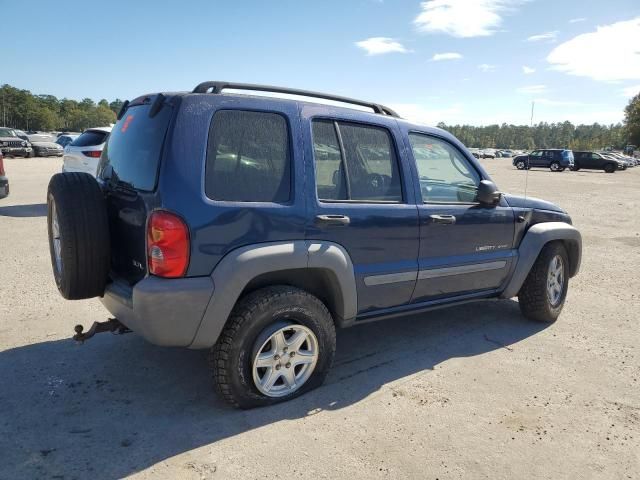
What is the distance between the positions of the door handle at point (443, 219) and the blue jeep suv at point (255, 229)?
0.04ft

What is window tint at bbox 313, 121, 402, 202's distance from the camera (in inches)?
129

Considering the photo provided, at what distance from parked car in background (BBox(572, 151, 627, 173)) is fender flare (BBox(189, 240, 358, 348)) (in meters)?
42.3

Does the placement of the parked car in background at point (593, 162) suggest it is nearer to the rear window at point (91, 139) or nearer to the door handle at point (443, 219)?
the rear window at point (91, 139)

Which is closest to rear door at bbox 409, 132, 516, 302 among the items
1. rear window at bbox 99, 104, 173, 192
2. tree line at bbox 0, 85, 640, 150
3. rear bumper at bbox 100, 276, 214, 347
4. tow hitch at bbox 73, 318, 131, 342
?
rear bumper at bbox 100, 276, 214, 347

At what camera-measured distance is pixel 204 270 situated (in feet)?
9.08

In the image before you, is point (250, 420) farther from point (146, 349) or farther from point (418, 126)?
point (418, 126)

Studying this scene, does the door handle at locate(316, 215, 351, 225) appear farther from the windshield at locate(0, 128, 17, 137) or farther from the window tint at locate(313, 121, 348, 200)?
the windshield at locate(0, 128, 17, 137)

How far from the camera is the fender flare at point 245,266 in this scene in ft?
9.14

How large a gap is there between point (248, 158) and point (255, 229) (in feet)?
1.43

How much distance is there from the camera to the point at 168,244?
105 inches

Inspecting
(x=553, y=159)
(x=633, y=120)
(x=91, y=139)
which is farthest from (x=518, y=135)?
(x=91, y=139)

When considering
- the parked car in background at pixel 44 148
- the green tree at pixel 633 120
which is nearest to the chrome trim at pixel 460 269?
the parked car in background at pixel 44 148

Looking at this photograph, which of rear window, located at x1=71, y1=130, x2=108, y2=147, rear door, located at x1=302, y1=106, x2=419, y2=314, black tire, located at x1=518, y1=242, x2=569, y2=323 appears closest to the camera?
rear door, located at x1=302, y1=106, x2=419, y2=314

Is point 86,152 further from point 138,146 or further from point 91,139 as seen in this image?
point 138,146
